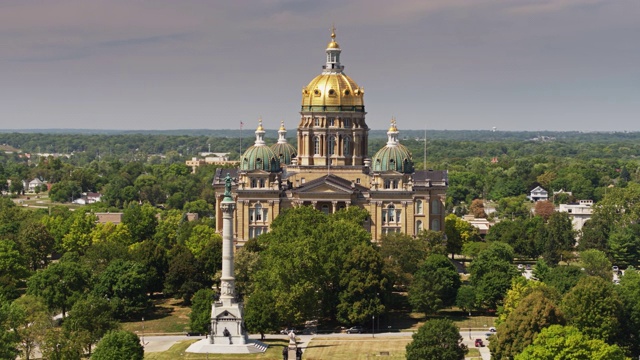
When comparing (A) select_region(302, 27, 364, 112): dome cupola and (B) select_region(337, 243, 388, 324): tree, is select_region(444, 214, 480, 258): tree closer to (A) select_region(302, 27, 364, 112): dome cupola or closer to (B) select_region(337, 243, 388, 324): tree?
(A) select_region(302, 27, 364, 112): dome cupola

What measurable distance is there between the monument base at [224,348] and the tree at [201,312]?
4.75 m

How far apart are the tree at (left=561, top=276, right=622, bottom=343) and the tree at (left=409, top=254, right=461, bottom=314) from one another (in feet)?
67.7

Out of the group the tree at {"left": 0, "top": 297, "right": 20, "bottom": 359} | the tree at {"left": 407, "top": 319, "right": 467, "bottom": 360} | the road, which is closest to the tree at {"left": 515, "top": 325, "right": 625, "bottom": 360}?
the tree at {"left": 407, "top": 319, "right": 467, "bottom": 360}

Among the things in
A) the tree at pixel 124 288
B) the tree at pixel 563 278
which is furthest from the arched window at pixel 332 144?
the tree at pixel 124 288

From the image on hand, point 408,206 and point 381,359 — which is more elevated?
point 408,206

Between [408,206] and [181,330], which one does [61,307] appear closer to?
[181,330]

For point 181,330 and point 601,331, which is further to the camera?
point 181,330

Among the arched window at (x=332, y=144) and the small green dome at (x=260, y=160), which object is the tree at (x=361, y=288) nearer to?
the small green dome at (x=260, y=160)

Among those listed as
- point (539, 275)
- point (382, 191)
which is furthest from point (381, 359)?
point (382, 191)

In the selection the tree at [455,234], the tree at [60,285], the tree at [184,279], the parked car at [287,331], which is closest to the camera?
the parked car at [287,331]

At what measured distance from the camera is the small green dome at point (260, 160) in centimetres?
15925

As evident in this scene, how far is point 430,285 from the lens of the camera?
402 feet

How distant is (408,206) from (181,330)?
5027 centimetres

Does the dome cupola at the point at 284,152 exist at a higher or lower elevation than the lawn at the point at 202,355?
higher
